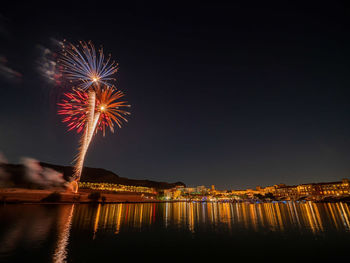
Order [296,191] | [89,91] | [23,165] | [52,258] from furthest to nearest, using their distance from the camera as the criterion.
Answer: [296,191] < [23,165] < [89,91] < [52,258]

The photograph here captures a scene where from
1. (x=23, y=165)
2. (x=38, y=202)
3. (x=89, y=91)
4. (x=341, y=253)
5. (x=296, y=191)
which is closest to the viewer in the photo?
(x=341, y=253)

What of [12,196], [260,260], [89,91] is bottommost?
[260,260]

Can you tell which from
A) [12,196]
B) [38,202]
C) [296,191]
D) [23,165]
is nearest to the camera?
[12,196]

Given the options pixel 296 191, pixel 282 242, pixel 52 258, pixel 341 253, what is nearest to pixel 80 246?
pixel 52 258

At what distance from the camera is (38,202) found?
165 feet

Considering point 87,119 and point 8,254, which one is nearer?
point 8,254

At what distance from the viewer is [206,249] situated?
1218cm

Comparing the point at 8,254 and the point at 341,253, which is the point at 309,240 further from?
the point at 8,254

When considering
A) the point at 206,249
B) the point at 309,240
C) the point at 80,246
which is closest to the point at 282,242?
the point at 309,240

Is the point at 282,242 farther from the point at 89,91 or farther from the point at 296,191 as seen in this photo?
the point at 296,191

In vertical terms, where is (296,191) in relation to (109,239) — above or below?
above

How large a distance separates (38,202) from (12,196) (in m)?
6.66

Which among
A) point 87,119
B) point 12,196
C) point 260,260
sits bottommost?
point 260,260

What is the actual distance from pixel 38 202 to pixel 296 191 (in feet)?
574
